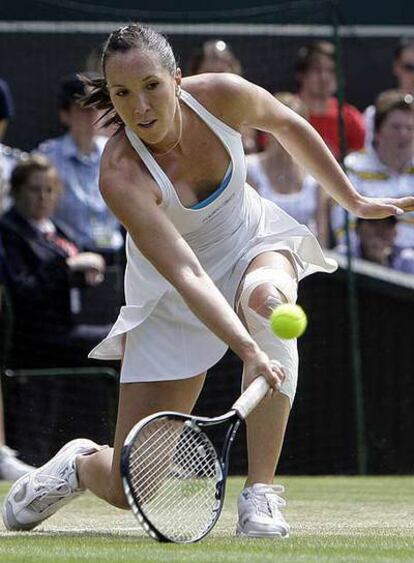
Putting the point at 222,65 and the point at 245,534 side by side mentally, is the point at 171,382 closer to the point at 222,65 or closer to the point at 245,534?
the point at 245,534

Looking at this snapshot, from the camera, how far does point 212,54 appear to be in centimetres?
941

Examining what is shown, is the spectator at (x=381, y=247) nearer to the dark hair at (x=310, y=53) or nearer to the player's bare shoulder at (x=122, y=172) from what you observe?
the dark hair at (x=310, y=53)

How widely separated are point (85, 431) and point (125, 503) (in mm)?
3960

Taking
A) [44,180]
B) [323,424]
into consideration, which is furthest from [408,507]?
[44,180]

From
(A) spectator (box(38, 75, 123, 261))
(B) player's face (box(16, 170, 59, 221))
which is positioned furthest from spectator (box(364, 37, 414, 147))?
(B) player's face (box(16, 170, 59, 221))

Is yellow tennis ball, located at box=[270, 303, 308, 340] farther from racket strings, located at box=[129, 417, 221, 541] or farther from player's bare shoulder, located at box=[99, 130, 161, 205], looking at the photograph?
player's bare shoulder, located at box=[99, 130, 161, 205]

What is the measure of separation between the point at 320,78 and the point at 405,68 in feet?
3.20

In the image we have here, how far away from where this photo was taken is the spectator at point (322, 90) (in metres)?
9.81

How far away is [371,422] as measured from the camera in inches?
374

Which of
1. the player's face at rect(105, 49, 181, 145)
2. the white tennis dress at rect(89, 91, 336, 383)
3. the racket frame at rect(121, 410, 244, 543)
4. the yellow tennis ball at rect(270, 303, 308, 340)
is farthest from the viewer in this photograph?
the white tennis dress at rect(89, 91, 336, 383)

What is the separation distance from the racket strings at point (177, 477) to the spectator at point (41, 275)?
4557 mm

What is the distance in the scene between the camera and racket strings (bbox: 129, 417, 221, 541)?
176 inches

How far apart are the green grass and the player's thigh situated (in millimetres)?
381

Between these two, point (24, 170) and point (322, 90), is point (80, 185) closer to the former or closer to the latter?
point (24, 170)
